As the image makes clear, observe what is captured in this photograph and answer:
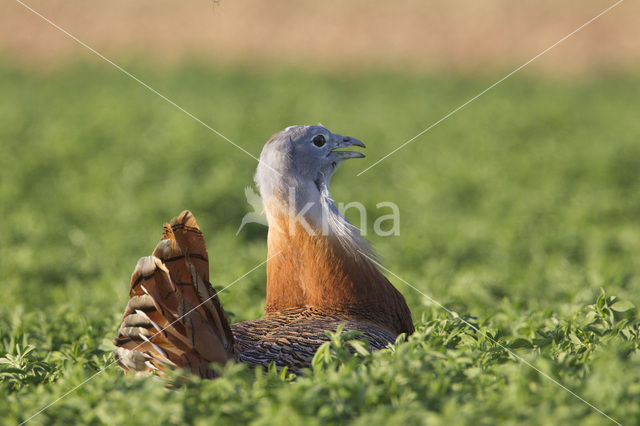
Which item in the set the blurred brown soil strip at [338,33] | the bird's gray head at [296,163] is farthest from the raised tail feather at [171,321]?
the blurred brown soil strip at [338,33]

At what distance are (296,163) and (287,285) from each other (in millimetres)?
603

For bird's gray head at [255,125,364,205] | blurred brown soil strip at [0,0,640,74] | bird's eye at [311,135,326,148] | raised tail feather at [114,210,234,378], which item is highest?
blurred brown soil strip at [0,0,640,74]

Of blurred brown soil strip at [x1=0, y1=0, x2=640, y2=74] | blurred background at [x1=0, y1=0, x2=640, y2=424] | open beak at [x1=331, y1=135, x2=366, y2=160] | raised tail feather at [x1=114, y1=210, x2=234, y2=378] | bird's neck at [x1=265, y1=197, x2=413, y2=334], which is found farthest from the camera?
blurred brown soil strip at [x1=0, y1=0, x2=640, y2=74]

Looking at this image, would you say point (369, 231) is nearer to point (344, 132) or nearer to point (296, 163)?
point (344, 132)

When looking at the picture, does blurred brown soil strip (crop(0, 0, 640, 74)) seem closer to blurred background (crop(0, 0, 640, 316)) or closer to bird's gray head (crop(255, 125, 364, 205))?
blurred background (crop(0, 0, 640, 316))

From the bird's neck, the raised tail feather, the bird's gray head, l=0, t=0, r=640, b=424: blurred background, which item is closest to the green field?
l=0, t=0, r=640, b=424: blurred background

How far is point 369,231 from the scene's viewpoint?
287 inches

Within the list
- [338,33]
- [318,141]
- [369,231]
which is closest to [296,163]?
[318,141]

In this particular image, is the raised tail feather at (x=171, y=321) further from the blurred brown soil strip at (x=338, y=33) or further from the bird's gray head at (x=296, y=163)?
the blurred brown soil strip at (x=338, y=33)

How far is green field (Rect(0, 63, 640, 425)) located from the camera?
7.95ft

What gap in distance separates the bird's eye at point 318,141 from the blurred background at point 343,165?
1.06 meters

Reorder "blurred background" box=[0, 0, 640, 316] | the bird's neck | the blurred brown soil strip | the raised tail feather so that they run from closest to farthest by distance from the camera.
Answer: the raised tail feather → the bird's neck → "blurred background" box=[0, 0, 640, 316] → the blurred brown soil strip

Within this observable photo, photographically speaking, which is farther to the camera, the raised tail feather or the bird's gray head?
the bird's gray head

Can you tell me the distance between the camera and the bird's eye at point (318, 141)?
146 inches
